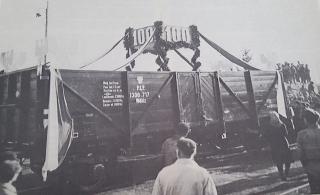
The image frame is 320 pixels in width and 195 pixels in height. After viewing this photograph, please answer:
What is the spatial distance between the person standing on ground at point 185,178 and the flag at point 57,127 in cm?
177

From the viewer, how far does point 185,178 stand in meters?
2.13

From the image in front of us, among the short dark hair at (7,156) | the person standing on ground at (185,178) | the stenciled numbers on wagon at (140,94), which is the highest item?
the stenciled numbers on wagon at (140,94)

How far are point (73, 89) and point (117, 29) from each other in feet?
4.68

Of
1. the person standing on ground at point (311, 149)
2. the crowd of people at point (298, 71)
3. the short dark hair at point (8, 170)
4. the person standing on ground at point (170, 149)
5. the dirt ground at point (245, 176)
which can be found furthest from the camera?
the crowd of people at point (298, 71)

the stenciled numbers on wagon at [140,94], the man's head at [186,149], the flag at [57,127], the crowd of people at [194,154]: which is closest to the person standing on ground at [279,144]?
the crowd of people at [194,154]

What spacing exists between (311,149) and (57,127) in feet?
11.4

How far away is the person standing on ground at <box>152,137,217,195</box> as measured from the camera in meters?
2.11

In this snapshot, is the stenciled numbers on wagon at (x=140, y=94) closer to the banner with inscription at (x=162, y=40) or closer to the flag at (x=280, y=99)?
the banner with inscription at (x=162, y=40)

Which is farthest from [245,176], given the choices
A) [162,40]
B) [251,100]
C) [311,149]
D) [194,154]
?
[162,40]

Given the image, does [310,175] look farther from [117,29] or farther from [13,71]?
[13,71]

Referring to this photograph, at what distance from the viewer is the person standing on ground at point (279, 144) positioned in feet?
14.3

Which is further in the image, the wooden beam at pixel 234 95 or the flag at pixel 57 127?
the wooden beam at pixel 234 95

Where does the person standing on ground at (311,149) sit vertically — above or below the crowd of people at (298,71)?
below

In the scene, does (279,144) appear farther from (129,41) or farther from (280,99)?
(129,41)
